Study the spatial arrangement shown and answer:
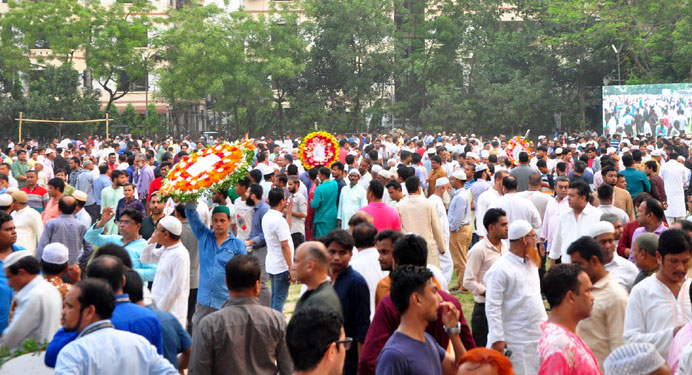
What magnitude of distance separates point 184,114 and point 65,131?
Answer: 9.06 metres

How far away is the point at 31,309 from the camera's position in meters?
5.82

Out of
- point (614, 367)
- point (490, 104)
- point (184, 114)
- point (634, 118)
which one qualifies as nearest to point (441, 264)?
point (614, 367)

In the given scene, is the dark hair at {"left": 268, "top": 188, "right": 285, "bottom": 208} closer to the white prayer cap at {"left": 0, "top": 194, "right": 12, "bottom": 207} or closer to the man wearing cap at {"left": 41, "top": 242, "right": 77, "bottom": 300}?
the white prayer cap at {"left": 0, "top": 194, "right": 12, "bottom": 207}

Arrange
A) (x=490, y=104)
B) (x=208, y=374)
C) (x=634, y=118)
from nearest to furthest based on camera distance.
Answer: (x=208, y=374), (x=634, y=118), (x=490, y=104)

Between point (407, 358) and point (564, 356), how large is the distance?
82cm

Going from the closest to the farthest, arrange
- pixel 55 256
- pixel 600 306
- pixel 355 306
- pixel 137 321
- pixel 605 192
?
pixel 137 321 < pixel 600 306 < pixel 355 306 < pixel 55 256 < pixel 605 192

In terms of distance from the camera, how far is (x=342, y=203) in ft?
40.2

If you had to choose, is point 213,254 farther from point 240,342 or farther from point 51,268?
point 240,342

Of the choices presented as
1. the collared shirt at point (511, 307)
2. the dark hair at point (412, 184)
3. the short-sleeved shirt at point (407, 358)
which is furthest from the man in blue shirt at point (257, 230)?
the short-sleeved shirt at point (407, 358)

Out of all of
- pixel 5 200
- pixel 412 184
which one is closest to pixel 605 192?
pixel 412 184

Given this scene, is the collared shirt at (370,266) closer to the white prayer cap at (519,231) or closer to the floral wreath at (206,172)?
the white prayer cap at (519,231)

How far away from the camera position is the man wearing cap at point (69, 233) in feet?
29.8

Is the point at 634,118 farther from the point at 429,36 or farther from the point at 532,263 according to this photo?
the point at 532,263

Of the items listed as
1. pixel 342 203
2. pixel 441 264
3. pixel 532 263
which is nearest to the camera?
pixel 532 263
